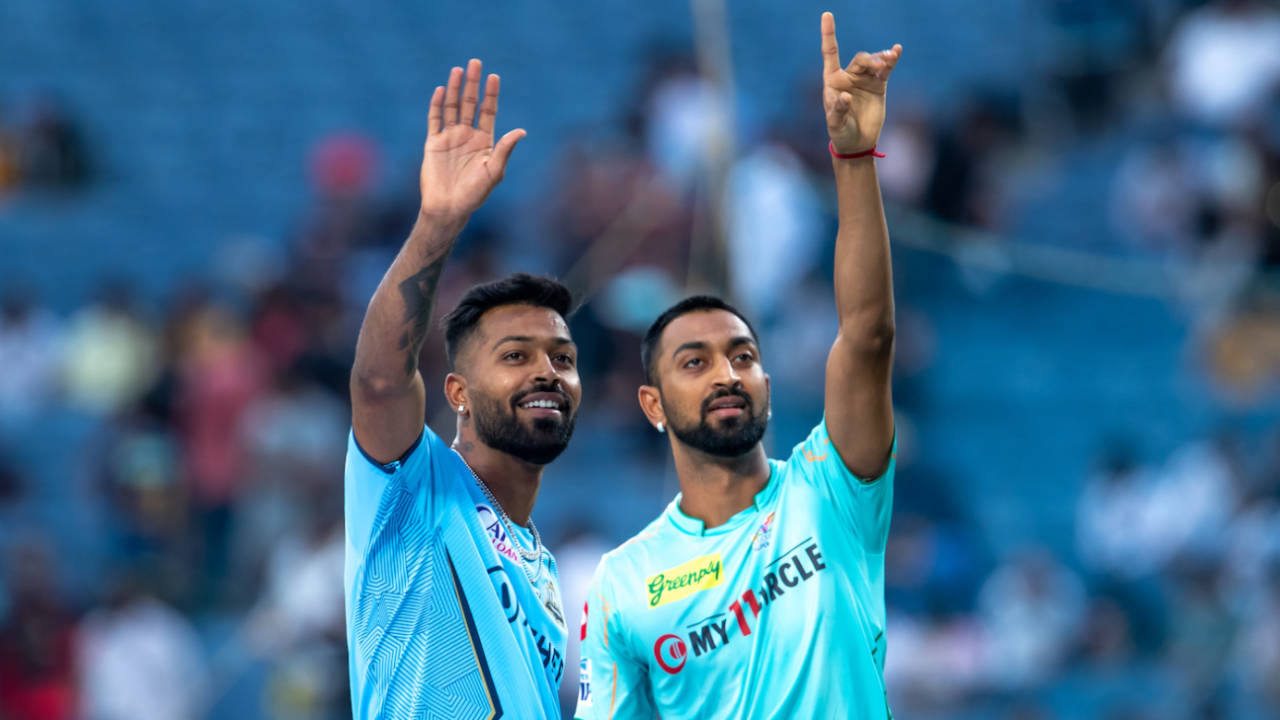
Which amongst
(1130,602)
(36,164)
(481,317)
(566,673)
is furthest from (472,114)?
(36,164)

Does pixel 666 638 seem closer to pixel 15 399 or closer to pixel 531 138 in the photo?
pixel 15 399

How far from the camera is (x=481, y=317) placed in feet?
14.6

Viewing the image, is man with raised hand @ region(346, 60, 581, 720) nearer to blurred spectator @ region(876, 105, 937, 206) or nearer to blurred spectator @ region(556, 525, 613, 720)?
blurred spectator @ region(556, 525, 613, 720)

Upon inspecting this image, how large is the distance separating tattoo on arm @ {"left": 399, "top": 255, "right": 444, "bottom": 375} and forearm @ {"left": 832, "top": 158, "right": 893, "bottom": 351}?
1.09 m

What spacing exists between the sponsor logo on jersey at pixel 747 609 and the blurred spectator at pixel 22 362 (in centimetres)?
1019

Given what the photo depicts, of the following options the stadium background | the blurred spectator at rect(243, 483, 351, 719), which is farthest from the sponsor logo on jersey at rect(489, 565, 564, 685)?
the blurred spectator at rect(243, 483, 351, 719)

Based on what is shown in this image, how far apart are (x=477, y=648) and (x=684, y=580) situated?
0.66 meters

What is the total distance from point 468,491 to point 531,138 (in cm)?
1335

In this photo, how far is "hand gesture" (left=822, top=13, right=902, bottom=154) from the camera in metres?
4.07

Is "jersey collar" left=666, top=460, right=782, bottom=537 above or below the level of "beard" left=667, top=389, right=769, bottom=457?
below

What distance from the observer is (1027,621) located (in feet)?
35.2

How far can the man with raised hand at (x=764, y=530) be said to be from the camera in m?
4.08

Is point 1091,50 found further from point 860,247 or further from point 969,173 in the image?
point 860,247

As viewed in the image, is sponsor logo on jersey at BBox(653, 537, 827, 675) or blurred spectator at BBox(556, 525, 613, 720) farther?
blurred spectator at BBox(556, 525, 613, 720)
